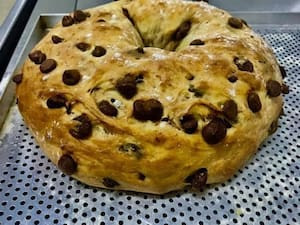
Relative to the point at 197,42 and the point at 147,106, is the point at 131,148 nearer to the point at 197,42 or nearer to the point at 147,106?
the point at 147,106

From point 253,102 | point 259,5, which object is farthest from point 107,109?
point 259,5

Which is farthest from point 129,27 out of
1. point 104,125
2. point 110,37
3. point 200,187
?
point 200,187

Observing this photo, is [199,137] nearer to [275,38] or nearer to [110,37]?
[110,37]

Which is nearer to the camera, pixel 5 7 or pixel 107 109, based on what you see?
pixel 107 109

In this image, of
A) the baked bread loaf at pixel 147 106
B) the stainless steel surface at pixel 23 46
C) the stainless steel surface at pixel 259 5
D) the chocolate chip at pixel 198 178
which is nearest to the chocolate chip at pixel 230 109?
the baked bread loaf at pixel 147 106

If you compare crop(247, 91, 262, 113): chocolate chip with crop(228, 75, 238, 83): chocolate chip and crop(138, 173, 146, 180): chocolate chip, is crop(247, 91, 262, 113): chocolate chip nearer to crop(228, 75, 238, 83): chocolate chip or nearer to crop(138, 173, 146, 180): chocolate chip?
crop(228, 75, 238, 83): chocolate chip
